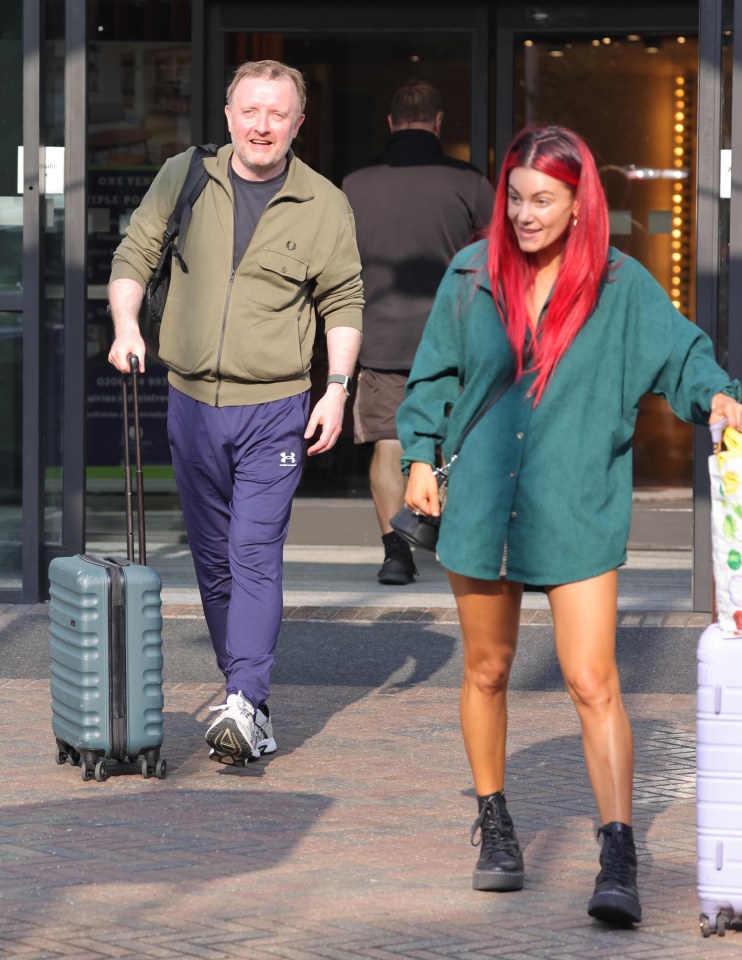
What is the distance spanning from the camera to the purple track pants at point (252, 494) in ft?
19.8

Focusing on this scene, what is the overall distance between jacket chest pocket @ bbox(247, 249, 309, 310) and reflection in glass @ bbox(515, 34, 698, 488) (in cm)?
477

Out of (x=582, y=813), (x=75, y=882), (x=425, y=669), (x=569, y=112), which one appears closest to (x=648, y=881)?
(x=582, y=813)

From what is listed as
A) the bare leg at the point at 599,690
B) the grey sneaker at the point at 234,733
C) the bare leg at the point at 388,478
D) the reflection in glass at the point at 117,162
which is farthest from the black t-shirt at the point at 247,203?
the reflection in glass at the point at 117,162

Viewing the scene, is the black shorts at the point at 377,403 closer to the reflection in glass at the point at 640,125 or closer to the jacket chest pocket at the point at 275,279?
the reflection in glass at the point at 640,125

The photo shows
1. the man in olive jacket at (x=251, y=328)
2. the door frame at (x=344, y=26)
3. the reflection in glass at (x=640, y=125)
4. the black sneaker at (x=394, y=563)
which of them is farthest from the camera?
the reflection in glass at (x=640, y=125)

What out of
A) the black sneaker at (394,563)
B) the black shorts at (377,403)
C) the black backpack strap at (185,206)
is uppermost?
the black backpack strap at (185,206)

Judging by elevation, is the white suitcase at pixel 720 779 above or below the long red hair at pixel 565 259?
below

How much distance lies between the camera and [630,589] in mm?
9023

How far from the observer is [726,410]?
14.4 ft

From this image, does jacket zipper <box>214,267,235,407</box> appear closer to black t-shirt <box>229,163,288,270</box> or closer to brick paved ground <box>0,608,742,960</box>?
black t-shirt <box>229,163,288,270</box>

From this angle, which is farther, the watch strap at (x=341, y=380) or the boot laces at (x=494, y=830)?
the watch strap at (x=341, y=380)

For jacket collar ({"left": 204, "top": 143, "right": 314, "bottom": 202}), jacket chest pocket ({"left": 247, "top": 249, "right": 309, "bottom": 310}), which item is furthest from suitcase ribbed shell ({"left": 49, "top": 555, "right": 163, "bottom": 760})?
jacket collar ({"left": 204, "top": 143, "right": 314, "bottom": 202})

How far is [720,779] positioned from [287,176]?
103 inches

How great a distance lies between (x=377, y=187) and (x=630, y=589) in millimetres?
2213
